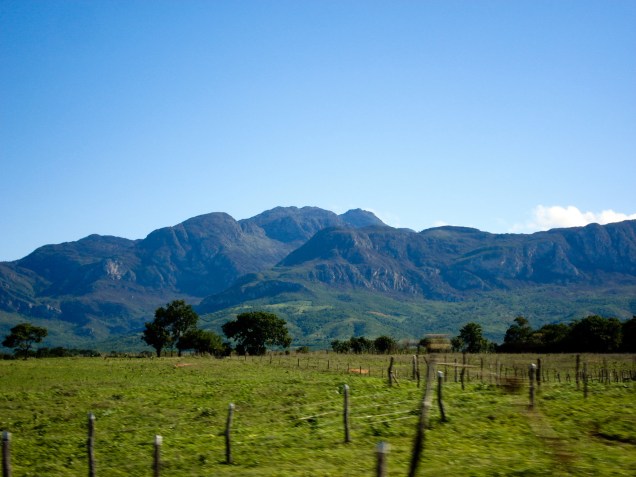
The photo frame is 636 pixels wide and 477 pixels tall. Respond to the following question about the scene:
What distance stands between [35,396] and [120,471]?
1046 inches

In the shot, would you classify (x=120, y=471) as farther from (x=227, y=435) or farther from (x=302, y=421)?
(x=302, y=421)

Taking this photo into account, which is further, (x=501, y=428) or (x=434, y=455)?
(x=501, y=428)

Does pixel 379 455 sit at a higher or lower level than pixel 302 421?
higher

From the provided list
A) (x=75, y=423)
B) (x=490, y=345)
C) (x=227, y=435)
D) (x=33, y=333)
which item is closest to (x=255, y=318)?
(x=33, y=333)

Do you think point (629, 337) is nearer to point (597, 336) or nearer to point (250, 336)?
point (597, 336)

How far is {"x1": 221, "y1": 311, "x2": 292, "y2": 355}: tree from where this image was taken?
127 metres

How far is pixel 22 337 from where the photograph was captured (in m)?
116

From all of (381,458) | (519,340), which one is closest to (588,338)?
(519,340)

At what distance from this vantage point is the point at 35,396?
142 ft

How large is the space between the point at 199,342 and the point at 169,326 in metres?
12.8

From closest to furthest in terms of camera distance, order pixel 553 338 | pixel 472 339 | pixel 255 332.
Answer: pixel 553 338 < pixel 255 332 < pixel 472 339

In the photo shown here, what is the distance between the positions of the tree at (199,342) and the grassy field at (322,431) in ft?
269

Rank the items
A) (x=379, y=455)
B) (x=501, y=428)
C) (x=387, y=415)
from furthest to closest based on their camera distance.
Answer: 1. (x=387, y=415)
2. (x=501, y=428)
3. (x=379, y=455)

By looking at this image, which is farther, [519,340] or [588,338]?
[519,340]
